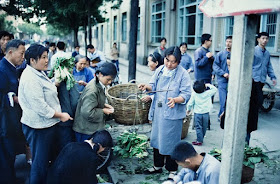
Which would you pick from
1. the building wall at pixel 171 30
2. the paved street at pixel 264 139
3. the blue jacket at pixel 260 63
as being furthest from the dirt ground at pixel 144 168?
the building wall at pixel 171 30

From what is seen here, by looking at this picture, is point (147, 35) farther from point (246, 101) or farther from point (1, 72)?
point (246, 101)

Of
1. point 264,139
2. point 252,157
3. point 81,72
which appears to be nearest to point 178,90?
point 252,157

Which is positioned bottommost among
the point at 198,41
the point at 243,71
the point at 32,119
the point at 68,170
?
the point at 68,170

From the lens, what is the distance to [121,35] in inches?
928

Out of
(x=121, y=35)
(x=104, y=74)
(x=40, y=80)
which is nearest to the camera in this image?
(x=40, y=80)

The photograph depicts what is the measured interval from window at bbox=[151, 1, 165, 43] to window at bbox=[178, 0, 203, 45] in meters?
2.25

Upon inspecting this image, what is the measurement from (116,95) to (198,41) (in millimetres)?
7475

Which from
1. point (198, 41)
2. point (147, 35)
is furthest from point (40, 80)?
point (147, 35)

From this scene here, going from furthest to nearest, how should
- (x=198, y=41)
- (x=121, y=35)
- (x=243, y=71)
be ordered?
(x=121, y=35)
(x=198, y=41)
(x=243, y=71)

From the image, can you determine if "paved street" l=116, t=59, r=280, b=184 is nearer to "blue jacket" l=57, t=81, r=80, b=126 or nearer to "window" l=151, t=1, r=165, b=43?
"blue jacket" l=57, t=81, r=80, b=126

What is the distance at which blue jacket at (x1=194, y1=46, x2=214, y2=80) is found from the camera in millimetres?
6129

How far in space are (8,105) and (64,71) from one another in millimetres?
858

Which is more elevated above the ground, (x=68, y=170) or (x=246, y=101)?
(x=246, y=101)

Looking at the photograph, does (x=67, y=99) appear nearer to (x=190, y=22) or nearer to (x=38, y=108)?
(x=38, y=108)
